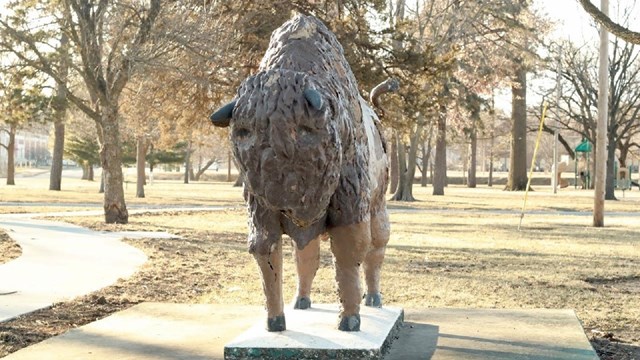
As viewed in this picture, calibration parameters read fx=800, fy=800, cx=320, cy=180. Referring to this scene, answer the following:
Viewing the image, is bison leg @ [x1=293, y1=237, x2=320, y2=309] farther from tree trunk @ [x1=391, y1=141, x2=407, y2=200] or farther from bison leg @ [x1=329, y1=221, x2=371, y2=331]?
tree trunk @ [x1=391, y1=141, x2=407, y2=200]

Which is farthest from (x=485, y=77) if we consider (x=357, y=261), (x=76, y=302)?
(x=357, y=261)

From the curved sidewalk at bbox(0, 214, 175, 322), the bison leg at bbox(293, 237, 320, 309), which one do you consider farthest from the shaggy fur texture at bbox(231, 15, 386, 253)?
the curved sidewalk at bbox(0, 214, 175, 322)

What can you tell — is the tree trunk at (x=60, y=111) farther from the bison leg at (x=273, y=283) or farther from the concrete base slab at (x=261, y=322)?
the bison leg at (x=273, y=283)

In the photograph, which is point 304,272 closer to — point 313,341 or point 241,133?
point 313,341

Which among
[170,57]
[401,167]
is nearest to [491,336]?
[170,57]

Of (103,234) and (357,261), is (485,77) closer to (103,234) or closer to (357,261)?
(103,234)

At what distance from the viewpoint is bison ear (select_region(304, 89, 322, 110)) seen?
425 cm

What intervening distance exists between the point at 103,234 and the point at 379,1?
27.1 ft

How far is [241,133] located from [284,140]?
280 millimetres

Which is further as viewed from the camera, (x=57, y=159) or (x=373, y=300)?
(x=57, y=159)

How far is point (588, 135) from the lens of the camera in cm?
4838

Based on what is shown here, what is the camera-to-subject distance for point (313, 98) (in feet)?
14.0

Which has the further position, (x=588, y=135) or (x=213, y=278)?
(x=588, y=135)

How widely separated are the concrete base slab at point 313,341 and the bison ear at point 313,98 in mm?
1625
